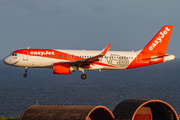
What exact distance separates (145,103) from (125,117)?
15.0 feet

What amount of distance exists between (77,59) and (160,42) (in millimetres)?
17517

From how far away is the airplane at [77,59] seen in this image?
6053cm

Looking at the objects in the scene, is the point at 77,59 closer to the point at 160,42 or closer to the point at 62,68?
the point at 62,68

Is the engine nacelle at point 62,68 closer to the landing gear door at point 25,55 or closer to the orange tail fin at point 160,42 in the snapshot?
the landing gear door at point 25,55

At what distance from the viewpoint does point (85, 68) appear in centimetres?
6231

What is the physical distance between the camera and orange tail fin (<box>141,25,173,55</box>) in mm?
65875

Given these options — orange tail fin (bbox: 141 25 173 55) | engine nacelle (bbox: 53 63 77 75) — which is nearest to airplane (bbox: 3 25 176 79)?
engine nacelle (bbox: 53 63 77 75)

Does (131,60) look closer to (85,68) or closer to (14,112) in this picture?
(85,68)

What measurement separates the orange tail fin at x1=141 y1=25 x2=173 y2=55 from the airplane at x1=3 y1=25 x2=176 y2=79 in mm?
944

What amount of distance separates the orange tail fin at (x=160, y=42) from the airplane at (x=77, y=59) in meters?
0.94

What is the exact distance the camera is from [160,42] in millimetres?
66938

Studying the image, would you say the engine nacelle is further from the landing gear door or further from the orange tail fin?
the orange tail fin

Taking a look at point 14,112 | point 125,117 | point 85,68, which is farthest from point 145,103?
point 14,112

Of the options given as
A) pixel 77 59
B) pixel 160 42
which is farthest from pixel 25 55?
pixel 160 42
